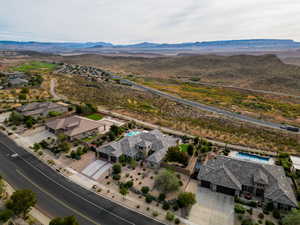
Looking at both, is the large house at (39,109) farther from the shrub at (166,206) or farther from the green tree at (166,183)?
the shrub at (166,206)

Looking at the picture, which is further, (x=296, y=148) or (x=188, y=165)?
(x=296, y=148)

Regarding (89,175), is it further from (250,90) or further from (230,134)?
(250,90)

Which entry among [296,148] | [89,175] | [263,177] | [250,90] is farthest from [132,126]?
[250,90]

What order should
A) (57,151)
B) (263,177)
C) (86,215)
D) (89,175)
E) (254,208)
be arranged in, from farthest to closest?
(57,151) < (89,175) < (263,177) < (254,208) < (86,215)

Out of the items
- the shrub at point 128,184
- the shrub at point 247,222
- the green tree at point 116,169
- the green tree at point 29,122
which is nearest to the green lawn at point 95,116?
the green tree at point 29,122

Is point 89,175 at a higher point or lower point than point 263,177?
lower

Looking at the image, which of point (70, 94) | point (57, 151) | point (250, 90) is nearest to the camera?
point (57, 151)

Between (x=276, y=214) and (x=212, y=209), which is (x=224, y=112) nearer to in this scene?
(x=276, y=214)
